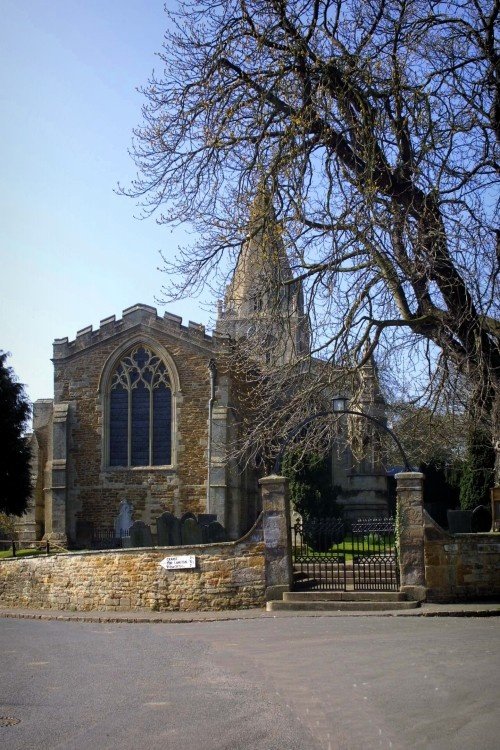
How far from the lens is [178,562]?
58.1 feet

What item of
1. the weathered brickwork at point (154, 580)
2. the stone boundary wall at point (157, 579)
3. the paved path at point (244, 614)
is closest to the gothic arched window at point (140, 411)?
the weathered brickwork at point (154, 580)

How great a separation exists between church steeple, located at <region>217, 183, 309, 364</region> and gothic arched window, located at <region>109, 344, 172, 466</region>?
65.6 ft

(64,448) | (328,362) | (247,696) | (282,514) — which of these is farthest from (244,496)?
(247,696)

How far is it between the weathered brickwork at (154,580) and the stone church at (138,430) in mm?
14562

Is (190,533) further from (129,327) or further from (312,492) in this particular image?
(129,327)

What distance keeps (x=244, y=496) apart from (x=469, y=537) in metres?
20.1

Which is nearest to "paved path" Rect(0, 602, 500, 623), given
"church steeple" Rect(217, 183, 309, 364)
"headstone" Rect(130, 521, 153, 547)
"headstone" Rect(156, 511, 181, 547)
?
"headstone" Rect(130, 521, 153, 547)

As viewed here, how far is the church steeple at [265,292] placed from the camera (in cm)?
1328

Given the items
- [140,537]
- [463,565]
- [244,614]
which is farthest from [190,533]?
[463,565]

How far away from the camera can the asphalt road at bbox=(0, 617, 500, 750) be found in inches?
284

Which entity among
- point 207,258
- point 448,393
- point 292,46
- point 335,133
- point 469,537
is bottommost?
point 469,537

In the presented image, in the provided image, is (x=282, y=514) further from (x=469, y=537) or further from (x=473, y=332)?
(x=473, y=332)

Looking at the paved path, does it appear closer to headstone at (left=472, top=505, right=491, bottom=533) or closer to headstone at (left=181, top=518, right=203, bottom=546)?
headstone at (left=181, top=518, right=203, bottom=546)

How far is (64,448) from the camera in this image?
36.2m
